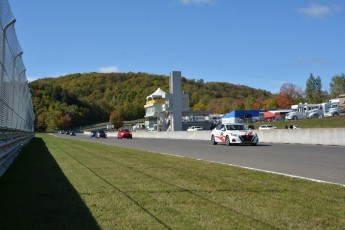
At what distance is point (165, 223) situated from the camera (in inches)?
225

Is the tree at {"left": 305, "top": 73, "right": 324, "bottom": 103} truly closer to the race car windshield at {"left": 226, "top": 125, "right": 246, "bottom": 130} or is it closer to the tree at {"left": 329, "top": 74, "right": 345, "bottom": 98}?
the tree at {"left": 329, "top": 74, "right": 345, "bottom": 98}

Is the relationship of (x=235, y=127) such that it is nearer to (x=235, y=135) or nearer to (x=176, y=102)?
(x=235, y=135)

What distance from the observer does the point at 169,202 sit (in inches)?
282

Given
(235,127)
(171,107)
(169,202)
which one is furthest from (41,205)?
(171,107)

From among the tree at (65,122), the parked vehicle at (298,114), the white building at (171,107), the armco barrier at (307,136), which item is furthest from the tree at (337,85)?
the armco barrier at (307,136)

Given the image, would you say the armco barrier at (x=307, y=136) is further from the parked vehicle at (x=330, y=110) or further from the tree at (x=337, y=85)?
the tree at (x=337, y=85)

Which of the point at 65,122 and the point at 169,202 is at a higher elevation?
the point at 65,122

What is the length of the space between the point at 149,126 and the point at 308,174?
12529 cm

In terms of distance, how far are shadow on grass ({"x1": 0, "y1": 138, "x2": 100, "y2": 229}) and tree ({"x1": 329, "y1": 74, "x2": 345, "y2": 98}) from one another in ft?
553

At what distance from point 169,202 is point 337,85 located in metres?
174

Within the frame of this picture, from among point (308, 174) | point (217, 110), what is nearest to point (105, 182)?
point (308, 174)

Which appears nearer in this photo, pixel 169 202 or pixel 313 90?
pixel 169 202

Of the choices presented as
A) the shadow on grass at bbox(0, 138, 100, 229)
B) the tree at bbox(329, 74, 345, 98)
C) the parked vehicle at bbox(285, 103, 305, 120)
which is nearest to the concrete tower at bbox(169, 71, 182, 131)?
the parked vehicle at bbox(285, 103, 305, 120)

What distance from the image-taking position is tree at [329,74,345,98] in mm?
167750
